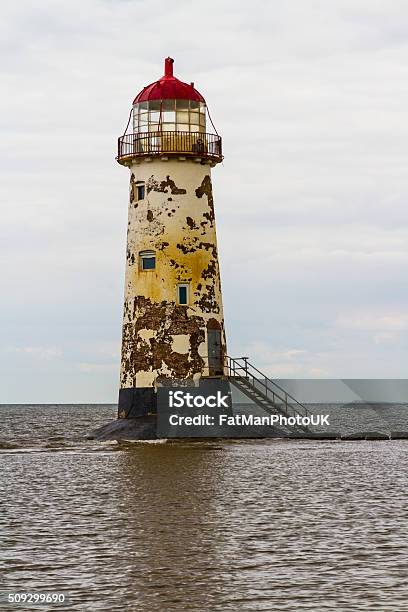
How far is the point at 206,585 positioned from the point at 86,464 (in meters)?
19.9

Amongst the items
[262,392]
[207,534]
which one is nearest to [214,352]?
[262,392]

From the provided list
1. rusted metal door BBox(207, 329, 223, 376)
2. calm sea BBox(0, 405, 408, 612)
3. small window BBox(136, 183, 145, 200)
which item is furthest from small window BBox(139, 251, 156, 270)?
calm sea BBox(0, 405, 408, 612)

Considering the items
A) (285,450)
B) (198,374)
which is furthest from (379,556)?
(198,374)

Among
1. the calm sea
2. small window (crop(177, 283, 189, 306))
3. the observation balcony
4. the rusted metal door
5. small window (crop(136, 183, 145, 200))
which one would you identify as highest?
the observation balcony

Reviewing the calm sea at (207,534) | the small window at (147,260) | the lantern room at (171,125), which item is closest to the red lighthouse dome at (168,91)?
the lantern room at (171,125)

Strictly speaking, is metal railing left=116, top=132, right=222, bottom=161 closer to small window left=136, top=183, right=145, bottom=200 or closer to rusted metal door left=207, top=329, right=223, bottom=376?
small window left=136, top=183, right=145, bottom=200

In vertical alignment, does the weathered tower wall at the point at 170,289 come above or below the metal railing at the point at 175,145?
below

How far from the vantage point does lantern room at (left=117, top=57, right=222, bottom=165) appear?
44.2m

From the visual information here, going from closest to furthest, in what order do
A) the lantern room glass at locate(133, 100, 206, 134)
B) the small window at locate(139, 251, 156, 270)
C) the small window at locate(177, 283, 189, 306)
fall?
the small window at locate(177, 283, 189, 306), the small window at locate(139, 251, 156, 270), the lantern room glass at locate(133, 100, 206, 134)

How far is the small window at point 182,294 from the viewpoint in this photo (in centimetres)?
4353

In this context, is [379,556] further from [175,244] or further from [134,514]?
[175,244]

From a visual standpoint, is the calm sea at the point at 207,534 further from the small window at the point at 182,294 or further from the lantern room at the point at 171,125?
the lantern room at the point at 171,125

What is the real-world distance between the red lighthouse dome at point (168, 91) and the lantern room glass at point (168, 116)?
0.51 ft

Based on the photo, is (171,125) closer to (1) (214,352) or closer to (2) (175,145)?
(2) (175,145)
